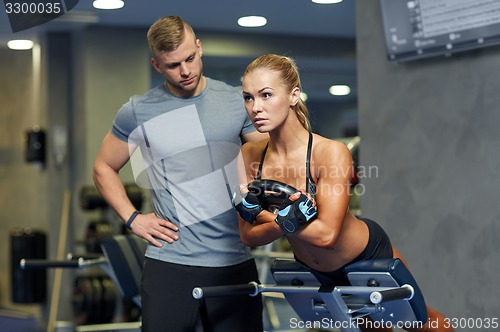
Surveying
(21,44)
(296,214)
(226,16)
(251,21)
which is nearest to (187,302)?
(296,214)

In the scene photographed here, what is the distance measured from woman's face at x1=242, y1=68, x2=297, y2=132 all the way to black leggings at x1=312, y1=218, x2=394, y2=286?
53cm

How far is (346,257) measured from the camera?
2.71 metres

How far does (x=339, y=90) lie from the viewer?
8211mm

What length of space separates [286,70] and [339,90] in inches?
221

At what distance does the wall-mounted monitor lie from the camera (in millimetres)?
3531

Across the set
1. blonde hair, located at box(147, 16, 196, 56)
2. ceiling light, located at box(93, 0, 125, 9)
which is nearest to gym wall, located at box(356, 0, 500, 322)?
blonde hair, located at box(147, 16, 196, 56)

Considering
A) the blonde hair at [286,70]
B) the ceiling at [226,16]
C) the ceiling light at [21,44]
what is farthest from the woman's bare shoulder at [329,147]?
the ceiling light at [21,44]

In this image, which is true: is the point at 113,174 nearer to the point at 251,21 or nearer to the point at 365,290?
the point at 365,290

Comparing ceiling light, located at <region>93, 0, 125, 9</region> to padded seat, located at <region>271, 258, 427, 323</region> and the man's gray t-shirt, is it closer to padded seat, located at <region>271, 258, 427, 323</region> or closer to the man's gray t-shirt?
the man's gray t-shirt

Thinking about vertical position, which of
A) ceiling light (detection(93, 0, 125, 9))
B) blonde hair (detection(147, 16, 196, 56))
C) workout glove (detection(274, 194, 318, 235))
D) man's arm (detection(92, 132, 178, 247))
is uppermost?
ceiling light (detection(93, 0, 125, 9))

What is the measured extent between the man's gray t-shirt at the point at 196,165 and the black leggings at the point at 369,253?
35cm

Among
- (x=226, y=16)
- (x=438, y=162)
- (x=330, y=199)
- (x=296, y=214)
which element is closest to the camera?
(x=296, y=214)

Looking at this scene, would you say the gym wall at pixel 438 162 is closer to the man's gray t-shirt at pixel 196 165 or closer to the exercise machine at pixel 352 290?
the exercise machine at pixel 352 290

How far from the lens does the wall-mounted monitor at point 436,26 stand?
3.53 m
